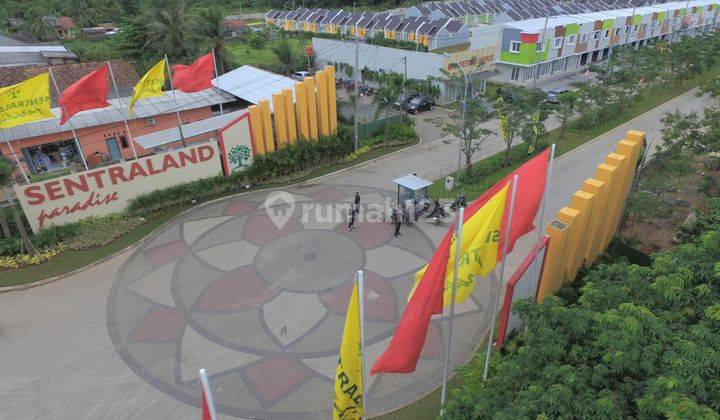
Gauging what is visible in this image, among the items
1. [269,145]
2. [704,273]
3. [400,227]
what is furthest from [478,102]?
[704,273]

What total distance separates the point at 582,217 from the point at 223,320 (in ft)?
41.1

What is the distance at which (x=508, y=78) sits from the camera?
44812 millimetres

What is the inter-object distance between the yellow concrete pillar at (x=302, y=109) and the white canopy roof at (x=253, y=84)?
5.92m

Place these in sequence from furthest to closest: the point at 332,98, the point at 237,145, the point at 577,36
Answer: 1. the point at 577,36
2. the point at 332,98
3. the point at 237,145

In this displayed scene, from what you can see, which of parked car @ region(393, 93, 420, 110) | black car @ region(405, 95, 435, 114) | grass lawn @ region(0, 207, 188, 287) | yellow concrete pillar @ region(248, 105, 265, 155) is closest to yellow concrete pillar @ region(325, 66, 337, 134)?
yellow concrete pillar @ region(248, 105, 265, 155)

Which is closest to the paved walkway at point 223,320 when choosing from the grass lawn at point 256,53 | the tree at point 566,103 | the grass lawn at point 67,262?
the grass lawn at point 67,262

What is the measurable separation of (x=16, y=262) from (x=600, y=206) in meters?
22.8

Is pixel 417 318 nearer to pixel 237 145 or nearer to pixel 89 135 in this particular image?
→ pixel 237 145

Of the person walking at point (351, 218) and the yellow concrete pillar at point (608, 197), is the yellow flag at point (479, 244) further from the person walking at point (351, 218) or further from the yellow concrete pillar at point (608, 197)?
the person walking at point (351, 218)

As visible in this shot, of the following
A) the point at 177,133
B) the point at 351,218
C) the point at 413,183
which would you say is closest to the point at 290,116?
the point at 177,133

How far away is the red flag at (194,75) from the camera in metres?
23.4

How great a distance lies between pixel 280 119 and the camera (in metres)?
25.0

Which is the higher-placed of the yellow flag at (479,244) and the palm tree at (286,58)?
the yellow flag at (479,244)

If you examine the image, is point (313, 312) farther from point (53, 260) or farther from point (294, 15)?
point (294, 15)
